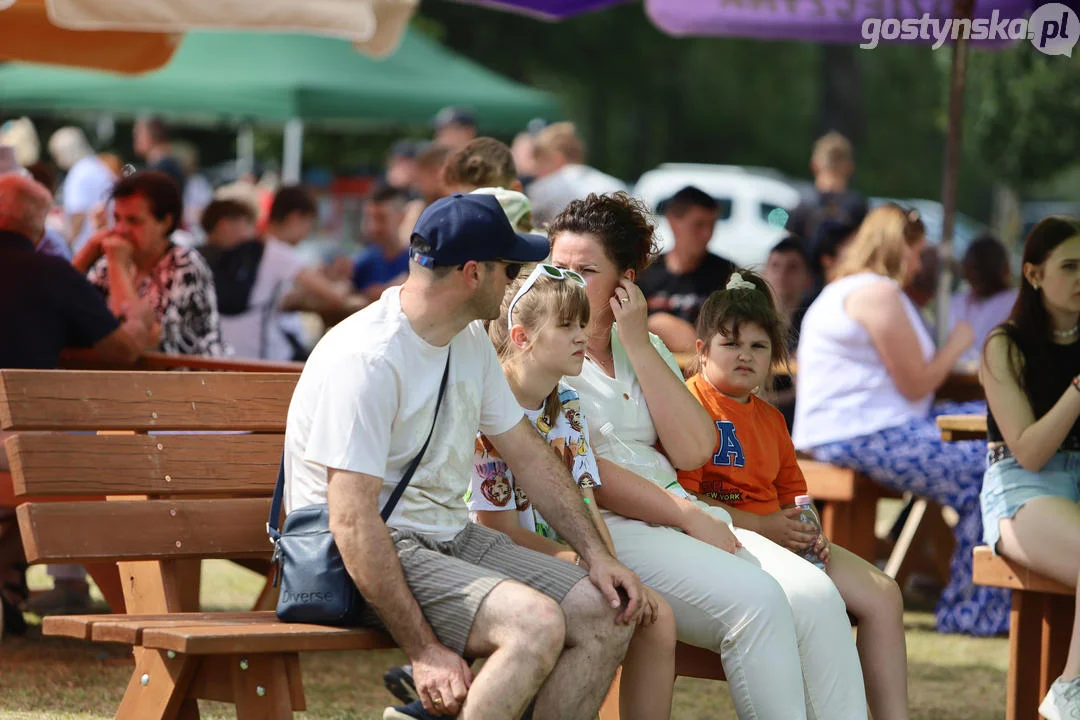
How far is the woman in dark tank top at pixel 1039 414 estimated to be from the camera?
4523 mm

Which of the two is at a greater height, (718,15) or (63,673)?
(718,15)

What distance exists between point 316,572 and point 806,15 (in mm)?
5707

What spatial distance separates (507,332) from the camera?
4.05 m

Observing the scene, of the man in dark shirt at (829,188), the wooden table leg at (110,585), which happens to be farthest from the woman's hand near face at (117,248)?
the man in dark shirt at (829,188)

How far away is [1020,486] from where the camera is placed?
15.4ft

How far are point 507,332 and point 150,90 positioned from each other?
1229 centimetres

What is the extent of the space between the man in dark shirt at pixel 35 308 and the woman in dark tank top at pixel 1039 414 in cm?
288

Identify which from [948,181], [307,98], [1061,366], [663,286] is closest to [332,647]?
[1061,366]

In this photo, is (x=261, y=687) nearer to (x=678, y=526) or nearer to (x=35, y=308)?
(x=678, y=526)

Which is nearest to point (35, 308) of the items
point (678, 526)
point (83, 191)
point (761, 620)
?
point (678, 526)

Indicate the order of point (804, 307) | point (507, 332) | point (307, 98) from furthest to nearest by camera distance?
point (307, 98)
point (804, 307)
point (507, 332)

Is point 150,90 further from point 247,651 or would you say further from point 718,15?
point 247,651

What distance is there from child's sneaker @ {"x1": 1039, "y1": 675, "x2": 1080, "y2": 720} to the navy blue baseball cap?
1869 mm

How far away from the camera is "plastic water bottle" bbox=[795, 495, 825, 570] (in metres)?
4.30
